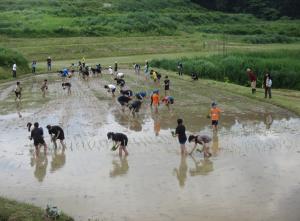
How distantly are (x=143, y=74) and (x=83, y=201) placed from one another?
28261 mm

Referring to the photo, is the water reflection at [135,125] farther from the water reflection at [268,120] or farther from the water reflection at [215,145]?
the water reflection at [268,120]

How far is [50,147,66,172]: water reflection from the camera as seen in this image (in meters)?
17.0

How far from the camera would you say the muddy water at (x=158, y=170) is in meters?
13.2

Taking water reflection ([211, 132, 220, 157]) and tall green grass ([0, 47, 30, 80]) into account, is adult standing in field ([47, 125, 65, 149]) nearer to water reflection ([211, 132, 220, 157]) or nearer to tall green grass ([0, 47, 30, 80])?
water reflection ([211, 132, 220, 157])

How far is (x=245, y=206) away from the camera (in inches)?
519

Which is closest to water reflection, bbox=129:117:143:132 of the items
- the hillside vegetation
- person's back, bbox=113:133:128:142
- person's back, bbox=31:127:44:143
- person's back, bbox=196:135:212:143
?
person's back, bbox=113:133:128:142

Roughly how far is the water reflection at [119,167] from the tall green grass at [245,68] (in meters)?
22.0

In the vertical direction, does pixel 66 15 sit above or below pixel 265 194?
above

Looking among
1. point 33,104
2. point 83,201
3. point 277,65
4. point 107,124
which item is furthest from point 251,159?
point 277,65

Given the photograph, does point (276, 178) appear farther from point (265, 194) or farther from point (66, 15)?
point (66, 15)

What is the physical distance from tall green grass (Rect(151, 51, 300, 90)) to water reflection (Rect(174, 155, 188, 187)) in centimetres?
2157

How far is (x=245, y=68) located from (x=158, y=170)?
2415 centimetres

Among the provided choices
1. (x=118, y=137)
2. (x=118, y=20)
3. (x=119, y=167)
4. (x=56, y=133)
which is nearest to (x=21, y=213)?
(x=119, y=167)

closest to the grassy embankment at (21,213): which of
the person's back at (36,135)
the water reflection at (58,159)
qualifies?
the water reflection at (58,159)
